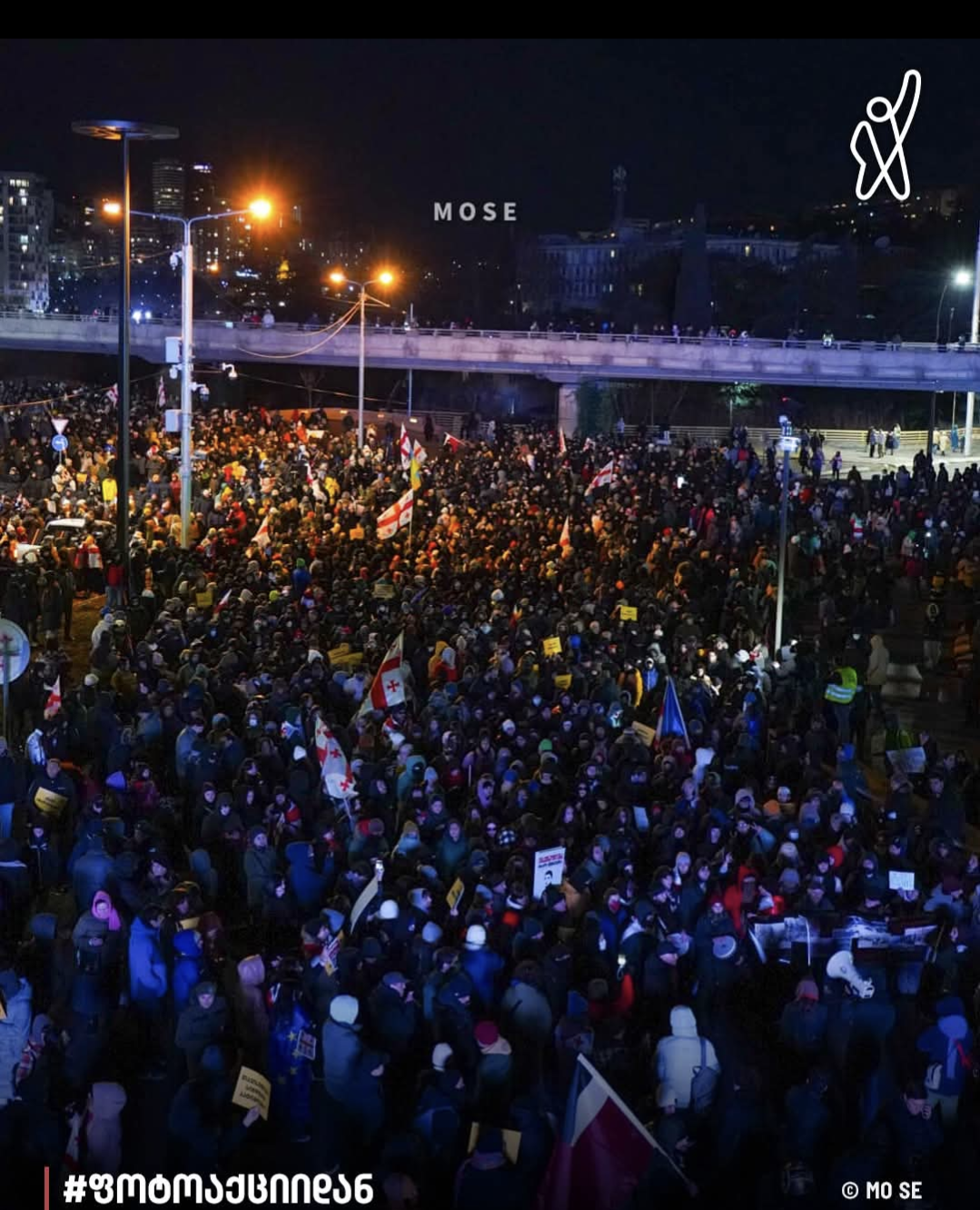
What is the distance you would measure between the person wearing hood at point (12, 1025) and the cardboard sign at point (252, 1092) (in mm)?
1225

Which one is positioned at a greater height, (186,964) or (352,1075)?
(186,964)

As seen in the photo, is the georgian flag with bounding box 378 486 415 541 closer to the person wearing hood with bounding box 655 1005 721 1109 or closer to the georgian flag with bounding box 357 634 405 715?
the georgian flag with bounding box 357 634 405 715

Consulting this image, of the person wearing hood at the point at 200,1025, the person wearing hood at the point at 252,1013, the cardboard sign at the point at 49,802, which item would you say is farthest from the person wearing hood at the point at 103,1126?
the cardboard sign at the point at 49,802

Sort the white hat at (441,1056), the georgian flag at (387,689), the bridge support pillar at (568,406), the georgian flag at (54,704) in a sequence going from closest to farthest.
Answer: the white hat at (441,1056) → the georgian flag at (54,704) → the georgian flag at (387,689) → the bridge support pillar at (568,406)

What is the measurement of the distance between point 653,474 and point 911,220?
304ft

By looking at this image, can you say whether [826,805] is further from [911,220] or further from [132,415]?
[911,220]

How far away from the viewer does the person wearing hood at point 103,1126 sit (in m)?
7.59

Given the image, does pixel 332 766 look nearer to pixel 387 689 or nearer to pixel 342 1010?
pixel 387 689

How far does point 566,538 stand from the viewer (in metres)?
24.1

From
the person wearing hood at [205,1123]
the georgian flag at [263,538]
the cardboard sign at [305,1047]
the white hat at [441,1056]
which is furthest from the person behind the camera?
the georgian flag at [263,538]

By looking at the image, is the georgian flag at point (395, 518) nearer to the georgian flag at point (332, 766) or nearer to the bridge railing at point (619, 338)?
the georgian flag at point (332, 766)

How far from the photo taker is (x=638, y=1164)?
22.0ft

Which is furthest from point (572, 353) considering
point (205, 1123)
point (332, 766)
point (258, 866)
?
point (205, 1123)

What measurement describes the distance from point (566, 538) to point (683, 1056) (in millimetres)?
16082
